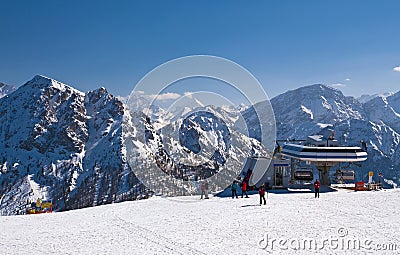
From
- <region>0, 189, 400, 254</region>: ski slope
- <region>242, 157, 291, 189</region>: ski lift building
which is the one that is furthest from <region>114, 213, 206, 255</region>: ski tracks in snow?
<region>242, 157, 291, 189</region>: ski lift building

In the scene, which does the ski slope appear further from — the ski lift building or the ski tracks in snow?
the ski lift building

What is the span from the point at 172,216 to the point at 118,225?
471 cm

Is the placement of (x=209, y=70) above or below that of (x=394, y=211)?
above

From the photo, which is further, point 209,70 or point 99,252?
point 209,70

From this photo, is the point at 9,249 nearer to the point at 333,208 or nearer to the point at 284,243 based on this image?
the point at 284,243

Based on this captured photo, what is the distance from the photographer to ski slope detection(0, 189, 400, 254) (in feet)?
65.1

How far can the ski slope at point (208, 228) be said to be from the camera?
19844mm

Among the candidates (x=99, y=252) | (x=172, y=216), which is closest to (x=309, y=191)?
(x=172, y=216)

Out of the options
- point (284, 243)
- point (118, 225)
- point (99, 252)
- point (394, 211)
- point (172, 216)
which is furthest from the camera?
point (394, 211)

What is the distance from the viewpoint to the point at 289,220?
86.7 ft

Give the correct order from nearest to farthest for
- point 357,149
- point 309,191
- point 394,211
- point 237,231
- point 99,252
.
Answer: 1. point 99,252
2. point 237,231
3. point 394,211
4. point 309,191
5. point 357,149

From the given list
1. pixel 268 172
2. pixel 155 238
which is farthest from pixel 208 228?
pixel 268 172

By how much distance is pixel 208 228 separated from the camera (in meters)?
24.2

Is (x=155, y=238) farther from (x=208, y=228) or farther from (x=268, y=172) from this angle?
(x=268, y=172)
